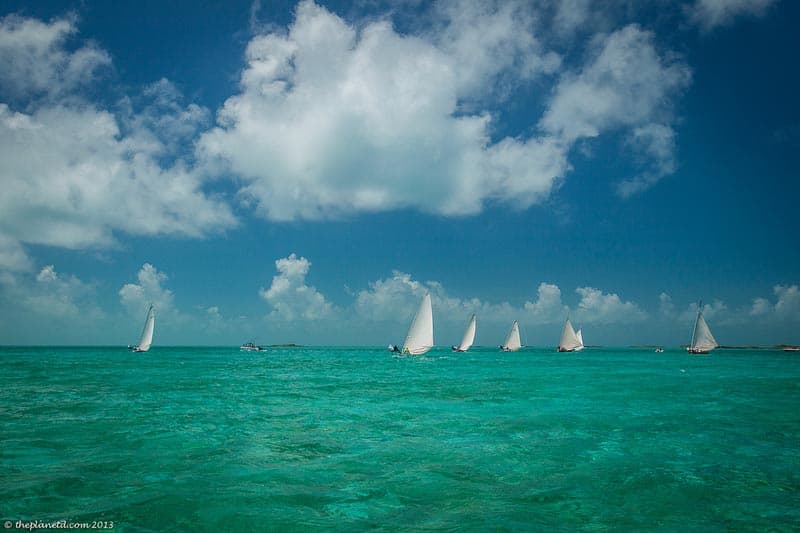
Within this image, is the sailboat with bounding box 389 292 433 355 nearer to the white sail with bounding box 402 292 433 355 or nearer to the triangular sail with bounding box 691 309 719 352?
the white sail with bounding box 402 292 433 355

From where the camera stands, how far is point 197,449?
13953 millimetres

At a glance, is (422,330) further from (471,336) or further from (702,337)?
(702,337)

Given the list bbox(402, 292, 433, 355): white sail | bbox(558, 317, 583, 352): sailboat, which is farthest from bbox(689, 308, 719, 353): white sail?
bbox(402, 292, 433, 355): white sail

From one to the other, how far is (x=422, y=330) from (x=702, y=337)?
61265 mm

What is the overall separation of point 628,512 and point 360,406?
55.7ft

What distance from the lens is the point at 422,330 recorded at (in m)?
70.3

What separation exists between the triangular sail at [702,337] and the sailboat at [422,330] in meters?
55.1

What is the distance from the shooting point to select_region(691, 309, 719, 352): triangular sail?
286 feet

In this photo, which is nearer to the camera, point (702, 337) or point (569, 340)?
point (702, 337)

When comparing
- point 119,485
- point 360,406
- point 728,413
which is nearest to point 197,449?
point 119,485

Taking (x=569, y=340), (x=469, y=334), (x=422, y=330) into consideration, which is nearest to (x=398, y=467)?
(x=422, y=330)

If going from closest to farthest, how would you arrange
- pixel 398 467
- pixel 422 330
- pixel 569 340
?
pixel 398 467 < pixel 422 330 < pixel 569 340

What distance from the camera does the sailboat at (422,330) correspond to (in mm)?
68744

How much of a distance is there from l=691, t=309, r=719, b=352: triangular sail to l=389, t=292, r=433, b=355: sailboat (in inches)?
2167
